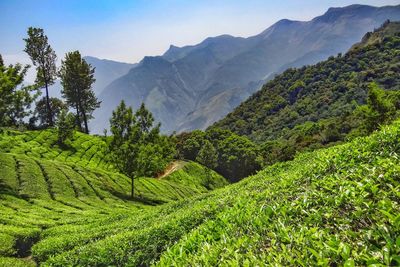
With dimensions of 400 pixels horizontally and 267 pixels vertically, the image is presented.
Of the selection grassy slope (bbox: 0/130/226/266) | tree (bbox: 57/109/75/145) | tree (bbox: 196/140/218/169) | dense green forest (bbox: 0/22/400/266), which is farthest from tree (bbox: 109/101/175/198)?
tree (bbox: 196/140/218/169)

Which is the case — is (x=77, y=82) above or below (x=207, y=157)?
above

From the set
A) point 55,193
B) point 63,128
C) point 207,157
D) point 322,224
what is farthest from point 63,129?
point 322,224

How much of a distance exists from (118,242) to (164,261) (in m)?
6.53

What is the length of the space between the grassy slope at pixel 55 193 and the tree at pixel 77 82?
19.5m

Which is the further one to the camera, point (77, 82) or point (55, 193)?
point (77, 82)

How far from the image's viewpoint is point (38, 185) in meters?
42.1

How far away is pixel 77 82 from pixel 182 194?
46004mm

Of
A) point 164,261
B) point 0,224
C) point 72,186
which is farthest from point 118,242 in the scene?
point 72,186

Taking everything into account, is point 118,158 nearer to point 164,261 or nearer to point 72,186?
point 72,186

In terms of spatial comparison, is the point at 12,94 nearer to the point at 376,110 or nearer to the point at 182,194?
the point at 182,194

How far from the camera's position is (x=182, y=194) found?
210 feet

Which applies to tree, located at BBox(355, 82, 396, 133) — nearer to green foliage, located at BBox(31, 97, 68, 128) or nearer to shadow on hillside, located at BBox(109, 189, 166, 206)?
shadow on hillside, located at BBox(109, 189, 166, 206)

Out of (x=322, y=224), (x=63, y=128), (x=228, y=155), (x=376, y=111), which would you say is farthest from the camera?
(x=228, y=155)

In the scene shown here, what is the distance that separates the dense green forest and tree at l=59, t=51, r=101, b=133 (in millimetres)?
303
